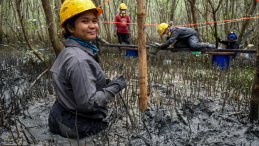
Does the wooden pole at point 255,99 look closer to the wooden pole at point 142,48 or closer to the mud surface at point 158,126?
the mud surface at point 158,126

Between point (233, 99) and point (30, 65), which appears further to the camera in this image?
point (30, 65)

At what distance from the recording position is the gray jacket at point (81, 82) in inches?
59.4

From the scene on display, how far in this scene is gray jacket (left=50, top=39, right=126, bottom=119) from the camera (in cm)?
151

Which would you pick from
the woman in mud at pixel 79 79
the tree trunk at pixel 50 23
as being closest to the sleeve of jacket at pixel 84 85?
the woman in mud at pixel 79 79

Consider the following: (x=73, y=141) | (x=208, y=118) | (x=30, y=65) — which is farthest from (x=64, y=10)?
(x=30, y=65)

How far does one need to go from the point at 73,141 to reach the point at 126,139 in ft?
1.70

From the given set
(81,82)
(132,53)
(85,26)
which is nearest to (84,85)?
(81,82)

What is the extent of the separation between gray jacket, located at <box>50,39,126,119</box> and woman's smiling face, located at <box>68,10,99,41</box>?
0.09 m

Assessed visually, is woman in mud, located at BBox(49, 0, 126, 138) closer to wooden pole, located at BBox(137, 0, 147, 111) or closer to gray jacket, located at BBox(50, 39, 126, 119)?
gray jacket, located at BBox(50, 39, 126, 119)

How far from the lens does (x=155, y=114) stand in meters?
2.41

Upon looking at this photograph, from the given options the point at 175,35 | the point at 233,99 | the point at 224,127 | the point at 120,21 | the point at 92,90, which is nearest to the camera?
the point at 92,90

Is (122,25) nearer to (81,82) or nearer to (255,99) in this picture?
(255,99)

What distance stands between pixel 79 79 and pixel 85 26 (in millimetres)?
507

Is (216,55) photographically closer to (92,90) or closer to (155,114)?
(155,114)
